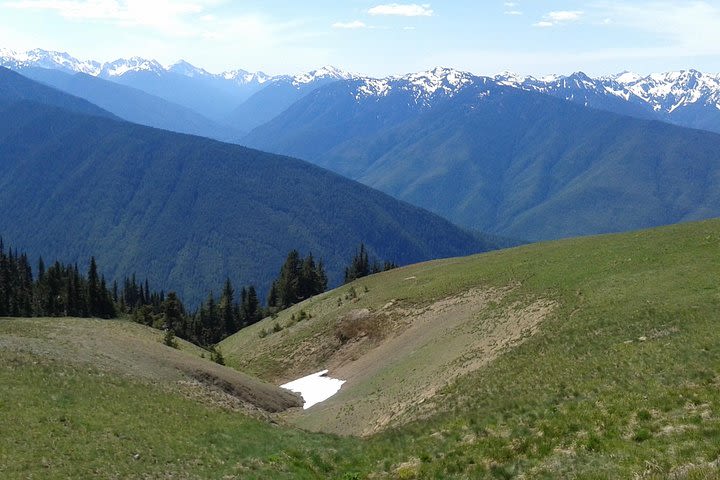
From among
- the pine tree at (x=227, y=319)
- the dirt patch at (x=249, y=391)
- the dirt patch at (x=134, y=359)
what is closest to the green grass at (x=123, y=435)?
the dirt patch at (x=134, y=359)

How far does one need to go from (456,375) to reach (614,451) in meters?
19.2

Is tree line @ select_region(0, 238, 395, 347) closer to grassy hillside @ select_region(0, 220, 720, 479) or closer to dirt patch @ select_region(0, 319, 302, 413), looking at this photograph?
dirt patch @ select_region(0, 319, 302, 413)

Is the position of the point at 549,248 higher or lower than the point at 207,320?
higher

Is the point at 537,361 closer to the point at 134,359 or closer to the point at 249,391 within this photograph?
the point at 249,391

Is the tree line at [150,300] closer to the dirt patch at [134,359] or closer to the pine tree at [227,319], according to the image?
the pine tree at [227,319]

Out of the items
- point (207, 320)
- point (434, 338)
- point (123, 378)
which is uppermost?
point (123, 378)

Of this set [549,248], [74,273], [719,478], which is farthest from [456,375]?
[74,273]

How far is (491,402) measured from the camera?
91.0ft

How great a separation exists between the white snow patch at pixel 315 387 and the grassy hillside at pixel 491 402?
72.7 inches

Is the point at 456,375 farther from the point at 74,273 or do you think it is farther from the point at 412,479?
the point at 74,273

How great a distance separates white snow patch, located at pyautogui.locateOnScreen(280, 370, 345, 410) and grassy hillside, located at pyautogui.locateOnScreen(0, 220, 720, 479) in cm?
185

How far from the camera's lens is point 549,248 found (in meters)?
69.2

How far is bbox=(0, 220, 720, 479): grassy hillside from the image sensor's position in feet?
64.7

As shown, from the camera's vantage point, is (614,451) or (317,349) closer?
(614,451)
